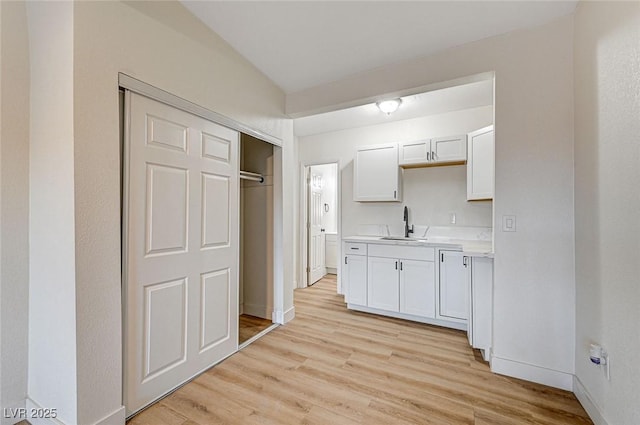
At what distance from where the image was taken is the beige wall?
1.38 metres

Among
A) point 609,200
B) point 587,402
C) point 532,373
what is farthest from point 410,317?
point 609,200

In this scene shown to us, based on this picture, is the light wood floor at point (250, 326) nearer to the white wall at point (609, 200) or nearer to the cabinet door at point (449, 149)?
the white wall at point (609, 200)

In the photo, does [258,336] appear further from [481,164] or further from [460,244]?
[481,164]

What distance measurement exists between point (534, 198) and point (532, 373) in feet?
4.25

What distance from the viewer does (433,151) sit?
3.36 meters

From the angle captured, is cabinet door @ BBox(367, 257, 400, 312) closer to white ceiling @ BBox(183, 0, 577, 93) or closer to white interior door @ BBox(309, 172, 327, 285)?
white interior door @ BBox(309, 172, 327, 285)

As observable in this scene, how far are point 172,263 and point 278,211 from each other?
138 cm

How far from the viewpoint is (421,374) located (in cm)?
209

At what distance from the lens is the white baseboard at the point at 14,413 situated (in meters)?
1.53

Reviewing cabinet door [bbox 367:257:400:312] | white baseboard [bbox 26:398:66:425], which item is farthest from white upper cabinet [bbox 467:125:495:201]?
white baseboard [bbox 26:398:66:425]

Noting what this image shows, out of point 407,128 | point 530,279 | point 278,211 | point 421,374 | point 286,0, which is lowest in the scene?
point 421,374

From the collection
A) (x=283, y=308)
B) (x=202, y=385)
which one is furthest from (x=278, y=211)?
(x=202, y=385)

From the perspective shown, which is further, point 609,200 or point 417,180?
point 417,180

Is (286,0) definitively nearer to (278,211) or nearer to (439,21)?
(439,21)
